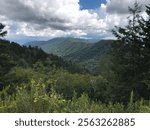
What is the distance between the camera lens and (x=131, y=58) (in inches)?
1826

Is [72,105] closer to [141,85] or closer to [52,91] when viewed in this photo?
[52,91]

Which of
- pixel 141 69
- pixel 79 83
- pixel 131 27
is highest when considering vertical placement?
pixel 131 27

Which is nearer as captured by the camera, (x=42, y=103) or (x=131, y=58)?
(x=42, y=103)

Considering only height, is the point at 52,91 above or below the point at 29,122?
above

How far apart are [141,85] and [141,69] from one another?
2.90 metres

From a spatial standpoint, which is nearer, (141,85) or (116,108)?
(116,108)

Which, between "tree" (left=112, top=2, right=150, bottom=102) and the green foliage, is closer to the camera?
the green foliage

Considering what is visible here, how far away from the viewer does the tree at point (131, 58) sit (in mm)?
44812

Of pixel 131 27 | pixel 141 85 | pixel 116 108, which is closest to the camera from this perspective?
pixel 116 108

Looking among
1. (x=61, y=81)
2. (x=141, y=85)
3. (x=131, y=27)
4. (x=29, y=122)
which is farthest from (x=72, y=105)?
(x=61, y=81)

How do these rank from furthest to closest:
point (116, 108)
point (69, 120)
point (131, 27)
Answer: point (131, 27) < point (116, 108) < point (69, 120)

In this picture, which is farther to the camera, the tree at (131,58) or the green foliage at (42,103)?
the tree at (131,58)

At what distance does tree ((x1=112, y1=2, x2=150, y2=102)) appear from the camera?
147 feet

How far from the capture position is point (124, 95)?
44.5 meters
